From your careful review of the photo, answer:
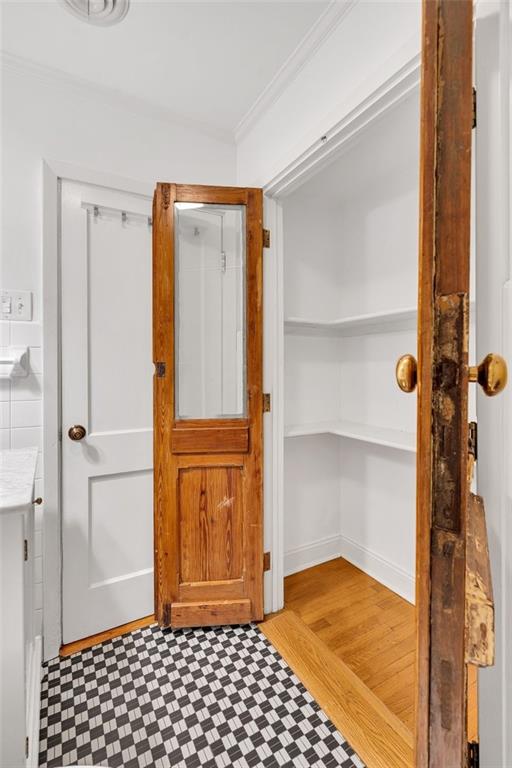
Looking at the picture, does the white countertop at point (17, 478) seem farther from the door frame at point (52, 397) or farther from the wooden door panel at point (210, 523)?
the wooden door panel at point (210, 523)

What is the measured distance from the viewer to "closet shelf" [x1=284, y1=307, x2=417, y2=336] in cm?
191

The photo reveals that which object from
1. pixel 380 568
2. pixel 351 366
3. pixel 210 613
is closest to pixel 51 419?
pixel 210 613

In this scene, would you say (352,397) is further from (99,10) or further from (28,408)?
(99,10)

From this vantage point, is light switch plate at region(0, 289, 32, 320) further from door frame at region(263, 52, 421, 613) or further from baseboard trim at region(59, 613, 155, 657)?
baseboard trim at region(59, 613, 155, 657)

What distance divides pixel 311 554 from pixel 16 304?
85.7 inches

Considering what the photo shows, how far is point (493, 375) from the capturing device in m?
0.45

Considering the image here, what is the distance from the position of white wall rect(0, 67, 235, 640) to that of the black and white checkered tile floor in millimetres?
402

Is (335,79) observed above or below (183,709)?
above

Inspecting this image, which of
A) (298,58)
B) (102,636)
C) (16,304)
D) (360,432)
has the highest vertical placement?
(298,58)

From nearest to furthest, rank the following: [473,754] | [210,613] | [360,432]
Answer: [473,754] → [210,613] → [360,432]

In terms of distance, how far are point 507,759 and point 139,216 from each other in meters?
2.20

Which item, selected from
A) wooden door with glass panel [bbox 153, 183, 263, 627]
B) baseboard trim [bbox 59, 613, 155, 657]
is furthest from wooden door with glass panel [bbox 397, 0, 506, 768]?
baseboard trim [bbox 59, 613, 155, 657]

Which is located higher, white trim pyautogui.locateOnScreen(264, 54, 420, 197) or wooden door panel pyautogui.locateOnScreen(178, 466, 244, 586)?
white trim pyautogui.locateOnScreen(264, 54, 420, 197)

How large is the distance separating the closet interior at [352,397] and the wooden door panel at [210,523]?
18.4 inches
